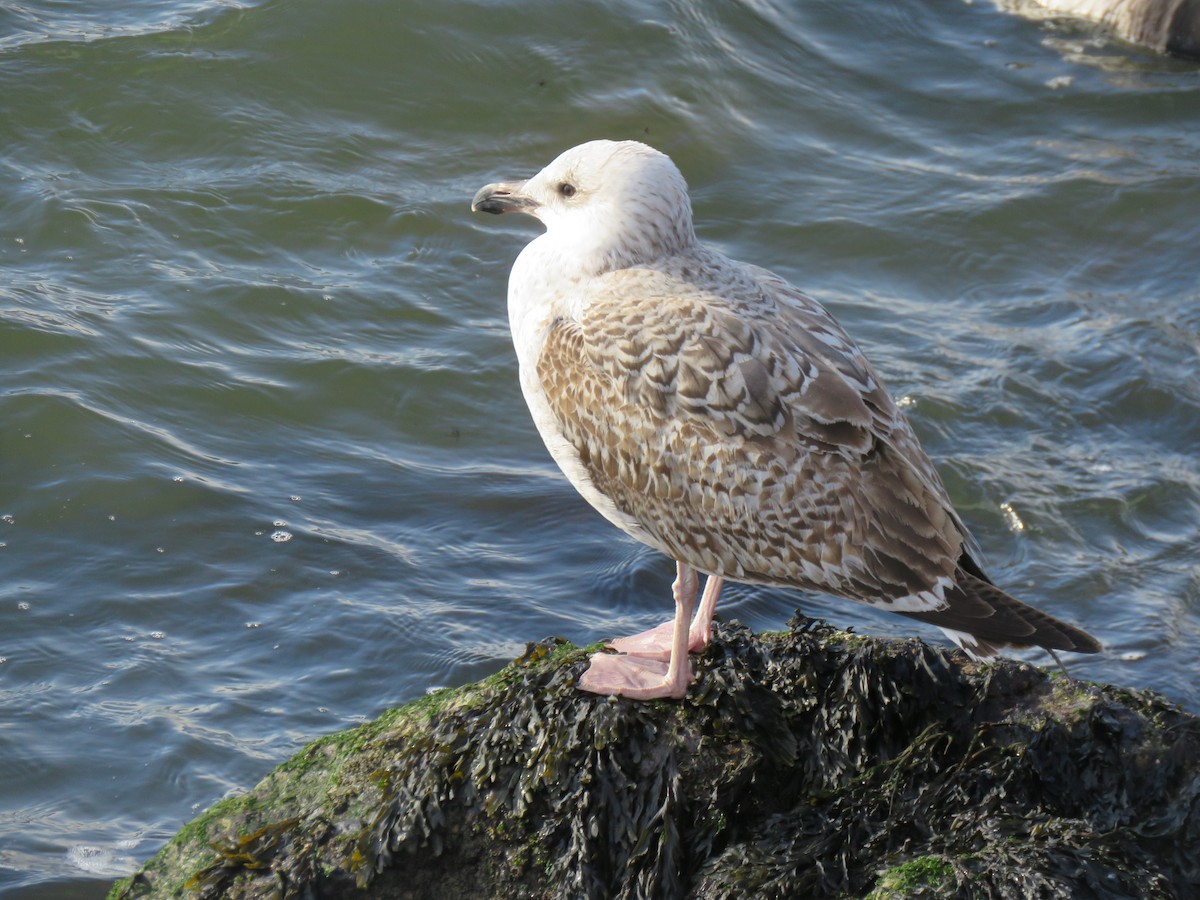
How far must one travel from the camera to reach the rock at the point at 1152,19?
1228 cm

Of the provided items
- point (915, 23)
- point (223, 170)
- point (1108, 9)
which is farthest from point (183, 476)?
point (1108, 9)

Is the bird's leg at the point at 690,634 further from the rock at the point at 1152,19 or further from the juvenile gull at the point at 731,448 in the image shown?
the rock at the point at 1152,19

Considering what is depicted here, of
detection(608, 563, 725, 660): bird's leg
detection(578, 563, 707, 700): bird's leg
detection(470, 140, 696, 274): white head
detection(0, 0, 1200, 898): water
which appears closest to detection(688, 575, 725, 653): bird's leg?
detection(608, 563, 725, 660): bird's leg

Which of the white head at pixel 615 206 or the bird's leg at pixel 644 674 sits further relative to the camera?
the white head at pixel 615 206

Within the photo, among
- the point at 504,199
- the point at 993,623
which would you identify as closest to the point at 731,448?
the point at 993,623

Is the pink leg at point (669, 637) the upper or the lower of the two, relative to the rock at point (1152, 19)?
lower

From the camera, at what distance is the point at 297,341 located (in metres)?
8.05

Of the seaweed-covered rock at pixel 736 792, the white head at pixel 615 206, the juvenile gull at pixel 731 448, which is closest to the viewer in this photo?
the seaweed-covered rock at pixel 736 792

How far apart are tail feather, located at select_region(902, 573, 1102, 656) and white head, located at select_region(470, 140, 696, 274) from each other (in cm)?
145

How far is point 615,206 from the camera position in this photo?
4.62 m

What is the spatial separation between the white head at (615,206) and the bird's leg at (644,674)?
1199 mm

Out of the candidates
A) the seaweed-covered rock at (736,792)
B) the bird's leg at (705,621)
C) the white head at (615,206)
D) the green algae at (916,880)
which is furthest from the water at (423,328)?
the green algae at (916,880)

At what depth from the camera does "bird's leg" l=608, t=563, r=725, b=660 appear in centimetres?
445

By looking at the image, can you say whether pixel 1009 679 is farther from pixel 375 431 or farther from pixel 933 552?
pixel 375 431
